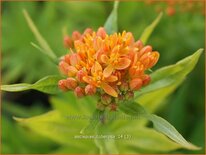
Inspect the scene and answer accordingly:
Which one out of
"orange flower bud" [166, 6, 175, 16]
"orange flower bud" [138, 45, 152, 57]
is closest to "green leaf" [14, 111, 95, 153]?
"orange flower bud" [138, 45, 152, 57]

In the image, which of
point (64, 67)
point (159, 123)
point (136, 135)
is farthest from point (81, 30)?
point (159, 123)

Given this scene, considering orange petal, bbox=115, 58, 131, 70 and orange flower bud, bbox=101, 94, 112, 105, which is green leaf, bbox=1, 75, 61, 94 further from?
orange petal, bbox=115, 58, 131, 70

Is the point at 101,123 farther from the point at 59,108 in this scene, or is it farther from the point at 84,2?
the point at 84,2

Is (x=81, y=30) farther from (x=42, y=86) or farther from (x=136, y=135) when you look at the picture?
(x=42, y=86)

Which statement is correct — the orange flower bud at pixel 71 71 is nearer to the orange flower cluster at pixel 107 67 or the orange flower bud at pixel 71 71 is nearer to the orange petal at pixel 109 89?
the orange flower cluster at pixel 107 67

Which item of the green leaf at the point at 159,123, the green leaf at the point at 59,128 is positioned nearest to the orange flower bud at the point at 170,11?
the green leaf at the point at 59,128

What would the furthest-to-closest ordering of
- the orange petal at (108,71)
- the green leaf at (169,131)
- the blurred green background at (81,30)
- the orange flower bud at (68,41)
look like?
the blurred green background at (81,30) < the orange flower bud at (68,41) < the orange petal at (108,71) < the green leaf at (169,131)
